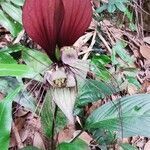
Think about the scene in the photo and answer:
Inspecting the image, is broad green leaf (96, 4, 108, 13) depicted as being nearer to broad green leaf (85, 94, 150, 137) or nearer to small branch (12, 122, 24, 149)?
broad green leaf (85, 94, 150, 137)

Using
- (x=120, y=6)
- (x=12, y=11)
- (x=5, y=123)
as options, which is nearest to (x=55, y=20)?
(x=5, y=123)

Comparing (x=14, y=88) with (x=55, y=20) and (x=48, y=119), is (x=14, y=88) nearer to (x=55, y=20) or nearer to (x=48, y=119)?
(x=48, y=119)

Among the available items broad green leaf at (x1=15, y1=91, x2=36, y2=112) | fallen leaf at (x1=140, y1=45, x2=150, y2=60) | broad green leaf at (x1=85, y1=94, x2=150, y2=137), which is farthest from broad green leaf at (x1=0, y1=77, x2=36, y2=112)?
fallen leaf at (x1=140, y1=45, x2=150, y2=60)

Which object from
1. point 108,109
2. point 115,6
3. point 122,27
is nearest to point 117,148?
point 108,109

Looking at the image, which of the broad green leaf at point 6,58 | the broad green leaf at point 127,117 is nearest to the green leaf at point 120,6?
the broad green leaf at point 127,117

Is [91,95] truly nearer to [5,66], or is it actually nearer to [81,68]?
[81,68]
